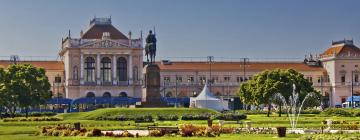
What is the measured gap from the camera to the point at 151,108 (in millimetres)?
67750

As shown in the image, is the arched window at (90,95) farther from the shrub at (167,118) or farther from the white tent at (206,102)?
the shrub at (167,118)

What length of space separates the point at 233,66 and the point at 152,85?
84.0 metres

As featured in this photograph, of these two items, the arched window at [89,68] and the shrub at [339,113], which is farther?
the arched window at [89,68]

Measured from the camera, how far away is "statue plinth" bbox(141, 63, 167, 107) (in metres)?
69.6

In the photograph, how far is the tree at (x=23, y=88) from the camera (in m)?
79.5

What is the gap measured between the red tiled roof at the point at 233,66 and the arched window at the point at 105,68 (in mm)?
15734

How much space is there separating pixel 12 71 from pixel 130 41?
53.3 meters

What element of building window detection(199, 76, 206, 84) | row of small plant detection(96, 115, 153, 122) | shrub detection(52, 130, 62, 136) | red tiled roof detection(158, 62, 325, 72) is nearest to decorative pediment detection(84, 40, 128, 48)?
red tiled roof detection(158, 62, 325, 72)

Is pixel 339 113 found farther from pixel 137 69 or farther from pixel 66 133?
pixel 137 69

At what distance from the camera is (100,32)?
140 metres

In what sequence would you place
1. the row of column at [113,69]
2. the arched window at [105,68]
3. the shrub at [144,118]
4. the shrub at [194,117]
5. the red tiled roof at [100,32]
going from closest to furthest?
the shrub at [144,118], the shrub at [194,117], the row of column at [113,69], the arched window at [105,68], the red tiled roof at [100,32]

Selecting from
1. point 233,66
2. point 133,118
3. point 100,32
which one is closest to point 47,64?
point 100,32

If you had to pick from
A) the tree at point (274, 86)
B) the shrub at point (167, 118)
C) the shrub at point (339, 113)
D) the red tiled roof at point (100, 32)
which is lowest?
the shrub at point (339, 113)

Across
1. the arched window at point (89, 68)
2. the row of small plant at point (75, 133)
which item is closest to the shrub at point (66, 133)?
the row of small plant at point (75, 133)
